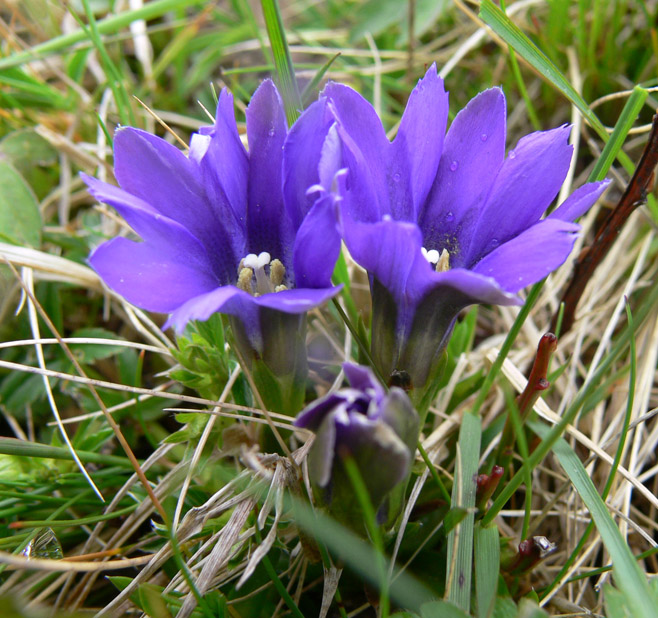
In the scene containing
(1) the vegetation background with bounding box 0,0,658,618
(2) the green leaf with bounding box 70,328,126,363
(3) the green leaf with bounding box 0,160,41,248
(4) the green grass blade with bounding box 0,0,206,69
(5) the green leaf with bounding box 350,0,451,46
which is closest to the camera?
(1) the vegetation background with bounding box 0,0,658,618

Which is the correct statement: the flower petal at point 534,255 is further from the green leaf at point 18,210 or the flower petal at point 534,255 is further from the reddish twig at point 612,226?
the green leaf at point 18,210

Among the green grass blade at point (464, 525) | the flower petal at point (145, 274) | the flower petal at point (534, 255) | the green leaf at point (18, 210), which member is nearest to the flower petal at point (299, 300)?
the flower petal at point (145, 274)

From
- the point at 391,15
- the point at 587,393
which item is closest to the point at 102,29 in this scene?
the point at 391,15

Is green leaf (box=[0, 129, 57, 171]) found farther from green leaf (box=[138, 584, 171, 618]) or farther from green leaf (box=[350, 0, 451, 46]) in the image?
green leaf (box=[138, 584, 171, 618])

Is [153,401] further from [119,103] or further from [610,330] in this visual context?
[610,330]

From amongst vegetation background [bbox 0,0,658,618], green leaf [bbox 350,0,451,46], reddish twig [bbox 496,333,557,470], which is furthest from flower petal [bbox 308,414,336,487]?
green leaf [bbox 350,0,451,46]
